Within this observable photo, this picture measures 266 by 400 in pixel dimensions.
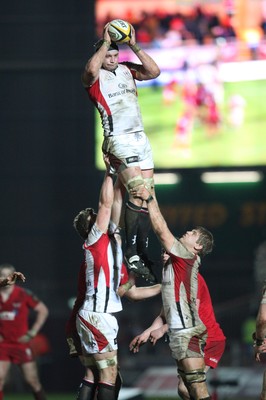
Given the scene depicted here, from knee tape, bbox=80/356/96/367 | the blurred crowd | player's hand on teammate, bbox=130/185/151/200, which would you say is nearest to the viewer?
player's hand on teammate, bbox=130/185/151/200

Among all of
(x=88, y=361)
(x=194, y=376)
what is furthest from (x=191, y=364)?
(x=88, y=361)

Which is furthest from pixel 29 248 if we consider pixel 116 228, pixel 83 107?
pixel 116 228

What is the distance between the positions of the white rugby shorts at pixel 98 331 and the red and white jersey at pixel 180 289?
1.60ft

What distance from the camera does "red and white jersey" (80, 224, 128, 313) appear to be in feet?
35.8

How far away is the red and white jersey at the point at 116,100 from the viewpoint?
420 inches

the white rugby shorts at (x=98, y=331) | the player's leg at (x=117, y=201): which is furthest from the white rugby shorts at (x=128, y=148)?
the white rugby shorts at (x=98, y=331)

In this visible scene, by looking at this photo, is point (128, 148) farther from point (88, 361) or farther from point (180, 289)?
point (88, 361)

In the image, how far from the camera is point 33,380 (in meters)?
15.0

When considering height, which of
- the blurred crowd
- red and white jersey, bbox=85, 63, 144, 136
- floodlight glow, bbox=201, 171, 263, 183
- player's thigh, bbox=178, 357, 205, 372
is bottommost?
player's thigh, bbox=178, 357, 205, 372

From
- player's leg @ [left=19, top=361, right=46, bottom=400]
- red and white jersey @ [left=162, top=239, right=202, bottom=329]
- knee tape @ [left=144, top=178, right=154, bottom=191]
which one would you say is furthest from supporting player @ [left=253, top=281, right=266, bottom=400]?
player's leg @ [left=19, top=361, right=46, bottom=400]

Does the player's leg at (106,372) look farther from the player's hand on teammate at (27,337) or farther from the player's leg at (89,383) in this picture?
the player's hand on teammate at (27,337)

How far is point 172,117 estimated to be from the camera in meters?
24.0

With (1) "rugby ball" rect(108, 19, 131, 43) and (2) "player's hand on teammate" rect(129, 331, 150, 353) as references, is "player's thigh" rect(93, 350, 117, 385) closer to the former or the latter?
(2) "player's hand on teammate" rect(129, 331, 150, 353)

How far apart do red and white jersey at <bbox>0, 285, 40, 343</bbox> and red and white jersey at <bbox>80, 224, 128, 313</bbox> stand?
4.23 metres
